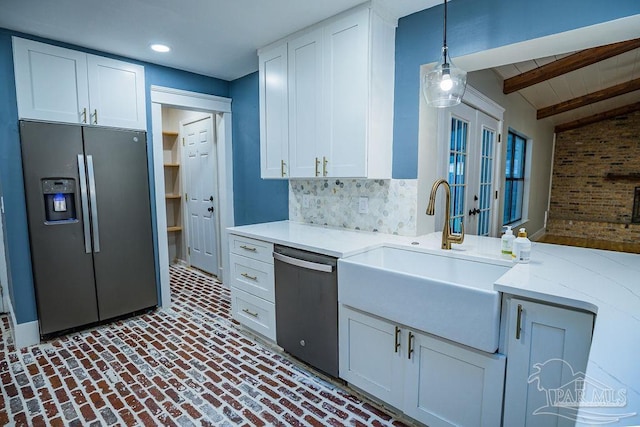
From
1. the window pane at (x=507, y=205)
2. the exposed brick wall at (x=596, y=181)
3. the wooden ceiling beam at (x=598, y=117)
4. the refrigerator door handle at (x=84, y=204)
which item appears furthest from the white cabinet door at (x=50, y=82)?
the exposed brick wall at (x=596, y=181)

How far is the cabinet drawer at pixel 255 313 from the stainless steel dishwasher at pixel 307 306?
3.1 inches

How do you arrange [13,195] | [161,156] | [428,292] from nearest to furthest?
[428,292], [13,195], [161,156]

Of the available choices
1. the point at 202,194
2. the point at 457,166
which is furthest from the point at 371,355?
the point at 202,194

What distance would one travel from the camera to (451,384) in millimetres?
1541

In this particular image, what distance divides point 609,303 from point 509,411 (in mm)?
604

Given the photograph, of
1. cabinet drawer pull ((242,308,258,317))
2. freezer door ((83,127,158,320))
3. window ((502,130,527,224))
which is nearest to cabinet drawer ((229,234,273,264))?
cabinet drawer pull ((242,308,258,317))

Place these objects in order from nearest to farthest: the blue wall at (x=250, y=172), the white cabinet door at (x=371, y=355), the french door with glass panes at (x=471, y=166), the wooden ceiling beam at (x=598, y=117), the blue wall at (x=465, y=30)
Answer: the blue wall at (x=465, y=30) < the white cabinet door at (x=371, y=355) < the french door with glass panes at (x=471, y=166) < the blue wall at (x=250, y=172) < the wooden ceiling beam at (x=598, y=117)

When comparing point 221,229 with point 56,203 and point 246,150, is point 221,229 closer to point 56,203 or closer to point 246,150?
point 246,150

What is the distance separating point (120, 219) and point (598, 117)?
9.35 metres

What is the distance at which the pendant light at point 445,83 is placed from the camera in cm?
165

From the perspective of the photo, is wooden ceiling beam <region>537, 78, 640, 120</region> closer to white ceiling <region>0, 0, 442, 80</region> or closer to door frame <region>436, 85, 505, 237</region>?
door frame <region>436, 85, 505, 237</region>

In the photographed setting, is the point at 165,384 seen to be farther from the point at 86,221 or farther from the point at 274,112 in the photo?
the point at 274,112

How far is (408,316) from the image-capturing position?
1.61 m

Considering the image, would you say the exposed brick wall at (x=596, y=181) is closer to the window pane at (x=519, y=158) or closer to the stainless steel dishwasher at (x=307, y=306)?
the window pane at (x=519, y=158)
